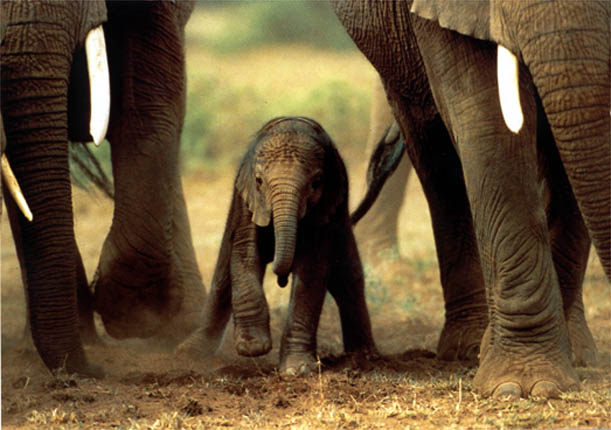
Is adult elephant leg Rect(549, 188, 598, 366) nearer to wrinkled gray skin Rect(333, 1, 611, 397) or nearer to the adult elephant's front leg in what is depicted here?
wrinkled gray skin Rect(333, 1, 611, 397)

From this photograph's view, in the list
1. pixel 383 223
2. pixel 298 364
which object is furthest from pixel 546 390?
pixel 383 223

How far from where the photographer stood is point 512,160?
351cm

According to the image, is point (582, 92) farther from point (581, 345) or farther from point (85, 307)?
point (85, 307)

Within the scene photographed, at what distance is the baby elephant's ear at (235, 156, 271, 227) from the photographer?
4.04 meters

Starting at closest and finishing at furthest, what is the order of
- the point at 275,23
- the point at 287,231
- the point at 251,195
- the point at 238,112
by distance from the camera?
1. the point at 287,231
2. the point at 251,195
3. the point at 275,23
4. the point at 238,112

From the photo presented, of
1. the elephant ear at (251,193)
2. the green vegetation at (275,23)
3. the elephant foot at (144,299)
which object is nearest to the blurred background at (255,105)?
the green vegetation at (275,23)

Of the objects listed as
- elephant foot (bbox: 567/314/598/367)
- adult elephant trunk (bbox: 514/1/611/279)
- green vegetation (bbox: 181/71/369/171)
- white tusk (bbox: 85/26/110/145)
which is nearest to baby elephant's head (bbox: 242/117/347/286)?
white tusk (bbox: 85/26/110/145)

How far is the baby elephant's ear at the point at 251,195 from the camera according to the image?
4.04 m

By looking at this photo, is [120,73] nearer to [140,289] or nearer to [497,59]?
[140,289]

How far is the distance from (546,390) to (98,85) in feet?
4.97

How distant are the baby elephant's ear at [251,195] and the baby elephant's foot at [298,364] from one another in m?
0.42

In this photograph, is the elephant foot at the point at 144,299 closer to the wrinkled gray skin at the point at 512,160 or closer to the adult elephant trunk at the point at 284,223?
the adult elephant trunk at the point at 284,223

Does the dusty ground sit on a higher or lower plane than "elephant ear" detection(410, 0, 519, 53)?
lower

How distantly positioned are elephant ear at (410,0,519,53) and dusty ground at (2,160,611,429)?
3.06ft
